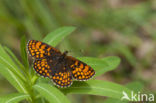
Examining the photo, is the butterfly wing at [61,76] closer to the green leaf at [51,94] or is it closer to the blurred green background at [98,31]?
the green leaf at [51,94]

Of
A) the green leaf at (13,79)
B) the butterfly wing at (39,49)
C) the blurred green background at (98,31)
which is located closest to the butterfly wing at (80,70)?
the butterfly wing at (39,49)

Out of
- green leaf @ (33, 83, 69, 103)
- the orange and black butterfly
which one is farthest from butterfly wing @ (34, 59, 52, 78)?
green leaf @ (33, 83, 69, 103)

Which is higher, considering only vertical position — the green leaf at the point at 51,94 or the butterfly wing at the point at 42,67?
the butterfly wing at the point at 42,67

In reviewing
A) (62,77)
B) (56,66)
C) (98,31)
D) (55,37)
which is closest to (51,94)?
(62,77)

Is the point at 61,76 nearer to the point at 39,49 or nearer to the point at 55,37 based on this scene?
the point at 39,49

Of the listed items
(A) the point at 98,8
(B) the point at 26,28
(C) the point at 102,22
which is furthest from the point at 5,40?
(A) the point at 98,8

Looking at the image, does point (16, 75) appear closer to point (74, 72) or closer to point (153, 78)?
point (74, 72)
